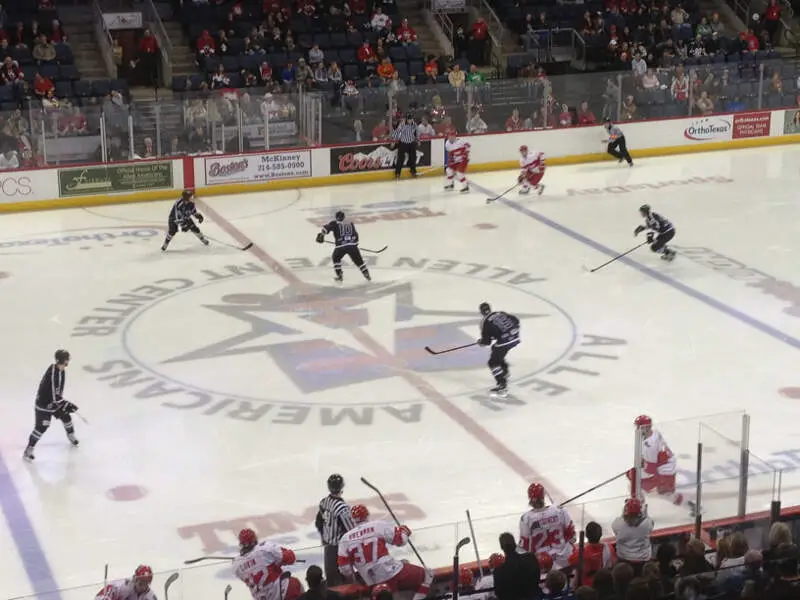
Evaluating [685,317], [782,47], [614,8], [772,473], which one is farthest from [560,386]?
[782,47]

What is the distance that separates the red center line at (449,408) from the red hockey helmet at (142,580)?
438 centimetres

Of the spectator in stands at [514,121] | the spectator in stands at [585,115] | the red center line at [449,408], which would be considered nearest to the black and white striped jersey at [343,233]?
the red center line at [449,408]

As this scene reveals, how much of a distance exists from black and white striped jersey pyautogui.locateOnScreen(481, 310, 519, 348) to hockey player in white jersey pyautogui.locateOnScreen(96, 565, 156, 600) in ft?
19.9

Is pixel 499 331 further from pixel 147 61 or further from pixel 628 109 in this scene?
pixel 147 61

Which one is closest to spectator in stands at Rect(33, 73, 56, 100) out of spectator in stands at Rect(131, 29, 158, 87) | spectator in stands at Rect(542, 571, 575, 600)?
spectator in stands at Rect(131, 29, 158, 87)

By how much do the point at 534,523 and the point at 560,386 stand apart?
5074mm

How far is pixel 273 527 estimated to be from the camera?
426 inches

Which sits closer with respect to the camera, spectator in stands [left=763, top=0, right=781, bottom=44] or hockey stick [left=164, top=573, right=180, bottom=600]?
hockey stick [left=164, top=573, right=180, bottom=600]

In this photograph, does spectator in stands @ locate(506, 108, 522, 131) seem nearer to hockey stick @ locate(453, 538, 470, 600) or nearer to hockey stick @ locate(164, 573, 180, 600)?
hockey stick @ locate(453, 538, 470, 600)

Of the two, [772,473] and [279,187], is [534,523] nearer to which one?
[772,473]

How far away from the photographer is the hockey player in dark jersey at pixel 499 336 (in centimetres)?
1343

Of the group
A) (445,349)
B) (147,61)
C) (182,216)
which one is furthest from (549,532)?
(147,61)

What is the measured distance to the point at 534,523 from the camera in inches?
353

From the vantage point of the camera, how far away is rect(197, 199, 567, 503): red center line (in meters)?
11.8
